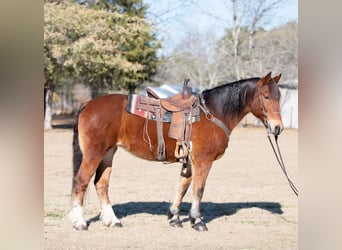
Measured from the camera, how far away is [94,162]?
3.52 m

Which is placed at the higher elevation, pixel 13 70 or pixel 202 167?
pixel 13 70

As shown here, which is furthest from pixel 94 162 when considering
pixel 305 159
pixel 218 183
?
pixel 218 183

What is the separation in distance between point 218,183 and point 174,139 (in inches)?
102

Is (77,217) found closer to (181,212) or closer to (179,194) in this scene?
(179,194)

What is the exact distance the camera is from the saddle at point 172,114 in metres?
3.57

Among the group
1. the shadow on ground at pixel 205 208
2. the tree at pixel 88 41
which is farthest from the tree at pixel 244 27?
the shadow on ground at pixel 205 208

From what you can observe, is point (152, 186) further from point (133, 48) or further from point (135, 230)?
point (133, 48)

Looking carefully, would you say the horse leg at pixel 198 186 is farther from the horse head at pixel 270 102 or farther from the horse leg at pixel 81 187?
the horse leg at pixel 81 187

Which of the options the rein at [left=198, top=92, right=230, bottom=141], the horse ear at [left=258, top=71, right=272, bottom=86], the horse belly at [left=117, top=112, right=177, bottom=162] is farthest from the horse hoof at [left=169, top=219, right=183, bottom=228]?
the horse ear at [left=258, top=71, right=272, bottom=86]

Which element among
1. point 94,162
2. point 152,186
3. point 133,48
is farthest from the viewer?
point 133,48

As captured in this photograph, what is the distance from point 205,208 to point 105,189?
121 centimetres

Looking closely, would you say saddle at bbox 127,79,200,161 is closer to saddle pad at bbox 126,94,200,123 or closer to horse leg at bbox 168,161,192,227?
saddle pad at bbox 126,94,200,123

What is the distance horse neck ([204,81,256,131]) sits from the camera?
363cm

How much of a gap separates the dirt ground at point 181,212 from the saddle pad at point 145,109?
86cm
